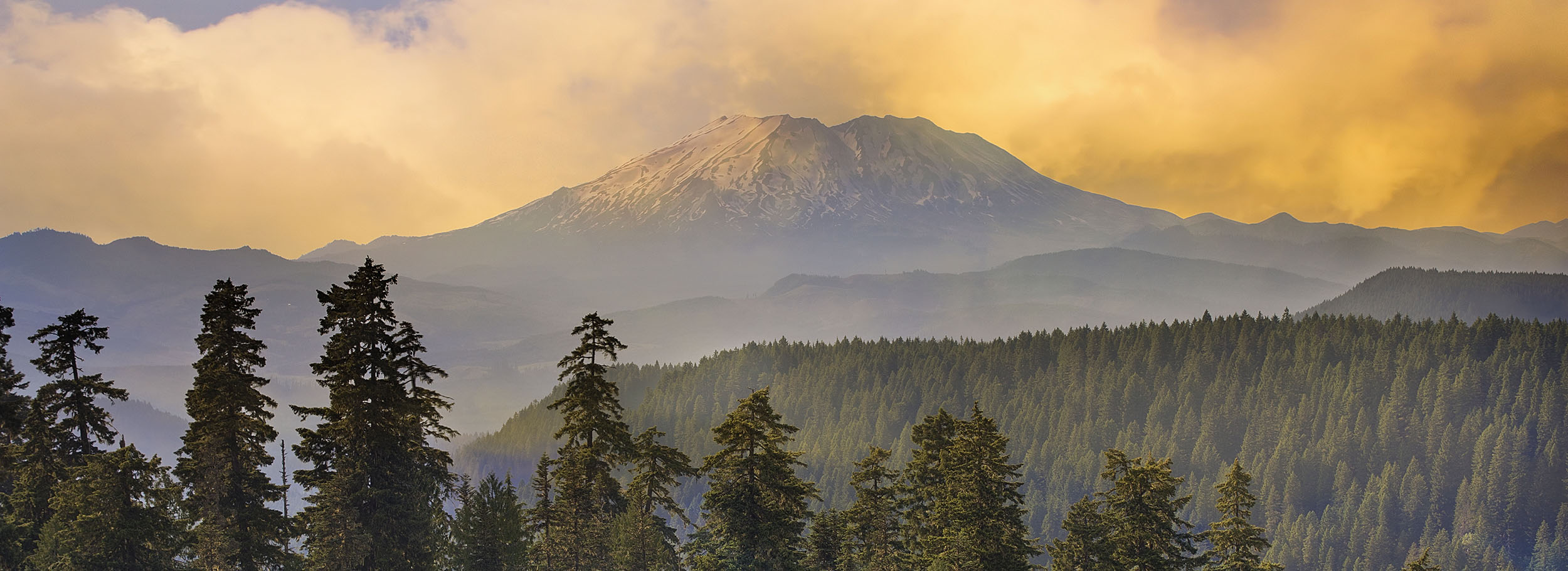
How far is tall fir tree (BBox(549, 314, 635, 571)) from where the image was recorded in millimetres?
42656

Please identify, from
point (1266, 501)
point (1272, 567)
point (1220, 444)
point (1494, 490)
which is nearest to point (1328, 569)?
point (1266, 501)

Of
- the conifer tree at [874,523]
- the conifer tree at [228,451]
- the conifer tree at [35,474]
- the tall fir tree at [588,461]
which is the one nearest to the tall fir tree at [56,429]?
the conifer tree at [35,474]

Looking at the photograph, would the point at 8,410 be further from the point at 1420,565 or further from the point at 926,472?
the point at 1420,565

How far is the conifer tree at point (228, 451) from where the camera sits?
35.9 meters

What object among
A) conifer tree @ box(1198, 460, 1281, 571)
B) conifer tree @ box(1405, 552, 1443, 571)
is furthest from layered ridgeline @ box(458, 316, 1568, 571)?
conifer tree @ box(1198, 460, 1281, 571)

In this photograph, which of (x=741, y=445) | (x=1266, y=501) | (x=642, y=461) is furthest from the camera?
(x=1266, y=501)

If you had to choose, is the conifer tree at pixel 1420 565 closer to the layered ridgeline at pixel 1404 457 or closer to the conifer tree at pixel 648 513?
the conifer tree at pixel 648 513

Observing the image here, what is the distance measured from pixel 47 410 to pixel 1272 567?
51.2m

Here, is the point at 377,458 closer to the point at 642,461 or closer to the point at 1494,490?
the point at 642,461

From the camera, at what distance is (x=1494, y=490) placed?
160m

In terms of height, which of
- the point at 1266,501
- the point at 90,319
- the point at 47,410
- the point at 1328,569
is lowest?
the point at 1328,569

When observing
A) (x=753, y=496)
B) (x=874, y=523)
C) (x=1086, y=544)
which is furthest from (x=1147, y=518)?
(x=753, y=496)

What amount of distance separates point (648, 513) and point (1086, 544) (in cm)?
1921

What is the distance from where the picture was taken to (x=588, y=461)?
142 ft
